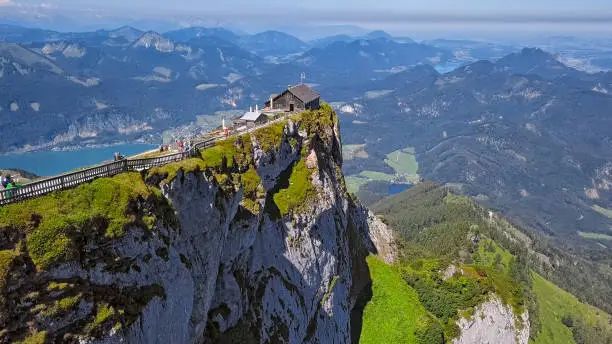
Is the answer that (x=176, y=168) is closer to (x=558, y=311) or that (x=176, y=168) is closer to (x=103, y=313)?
(x=103, y=313)

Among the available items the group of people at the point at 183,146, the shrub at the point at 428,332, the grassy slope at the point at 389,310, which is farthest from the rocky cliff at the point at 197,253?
the shrub at the point at 428,332

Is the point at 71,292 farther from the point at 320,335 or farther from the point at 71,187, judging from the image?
the point at 320,335

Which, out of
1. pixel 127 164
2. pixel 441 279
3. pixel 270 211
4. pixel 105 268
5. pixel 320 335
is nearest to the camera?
pixel 105 268

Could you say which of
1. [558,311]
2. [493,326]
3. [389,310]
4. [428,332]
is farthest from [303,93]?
[558,311]

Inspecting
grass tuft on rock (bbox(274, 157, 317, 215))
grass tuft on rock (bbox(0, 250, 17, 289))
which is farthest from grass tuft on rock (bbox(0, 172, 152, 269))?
grass tuft on rock (bbox(274, 157, 317, 215))

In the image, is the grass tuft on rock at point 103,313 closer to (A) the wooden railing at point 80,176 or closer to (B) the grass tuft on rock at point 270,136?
(A) the wooden railing at point 80,176

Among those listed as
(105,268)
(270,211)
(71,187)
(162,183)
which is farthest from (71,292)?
(270,211)

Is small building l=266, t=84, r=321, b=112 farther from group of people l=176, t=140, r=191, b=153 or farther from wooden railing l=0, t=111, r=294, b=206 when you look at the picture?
wooden railing l=0, t=111, r=294, b=206
